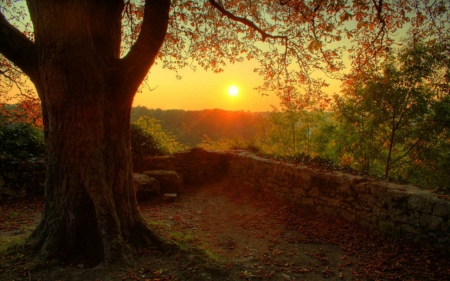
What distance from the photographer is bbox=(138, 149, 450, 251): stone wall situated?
409 cm

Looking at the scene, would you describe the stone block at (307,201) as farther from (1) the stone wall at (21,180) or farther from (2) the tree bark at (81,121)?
(1) the stone wall at (21,180)

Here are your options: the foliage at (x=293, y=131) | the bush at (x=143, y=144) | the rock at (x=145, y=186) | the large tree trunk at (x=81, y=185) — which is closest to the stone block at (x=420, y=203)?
the large tree trunk at (x=81, y=185)

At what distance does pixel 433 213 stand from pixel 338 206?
1.87 m

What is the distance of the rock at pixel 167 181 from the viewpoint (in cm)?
866

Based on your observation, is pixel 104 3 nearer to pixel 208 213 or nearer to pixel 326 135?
pixel 208 213

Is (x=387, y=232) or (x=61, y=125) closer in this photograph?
(x=61, y=125)

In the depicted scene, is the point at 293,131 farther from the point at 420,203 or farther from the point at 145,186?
the point at 420,203

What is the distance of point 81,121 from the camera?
366 centimetres

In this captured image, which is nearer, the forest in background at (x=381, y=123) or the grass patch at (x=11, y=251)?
the grass patch at (x=11, y=251)

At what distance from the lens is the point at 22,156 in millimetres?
7609

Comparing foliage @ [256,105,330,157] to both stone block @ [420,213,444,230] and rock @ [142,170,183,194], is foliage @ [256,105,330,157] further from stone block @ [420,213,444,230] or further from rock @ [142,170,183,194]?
stone block @ [420,213,444,230]

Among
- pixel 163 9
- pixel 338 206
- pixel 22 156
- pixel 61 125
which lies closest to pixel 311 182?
pixel 338 206

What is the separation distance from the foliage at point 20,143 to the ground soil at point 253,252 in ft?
3.97

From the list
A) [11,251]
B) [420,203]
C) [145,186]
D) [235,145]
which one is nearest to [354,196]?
[420,203]
